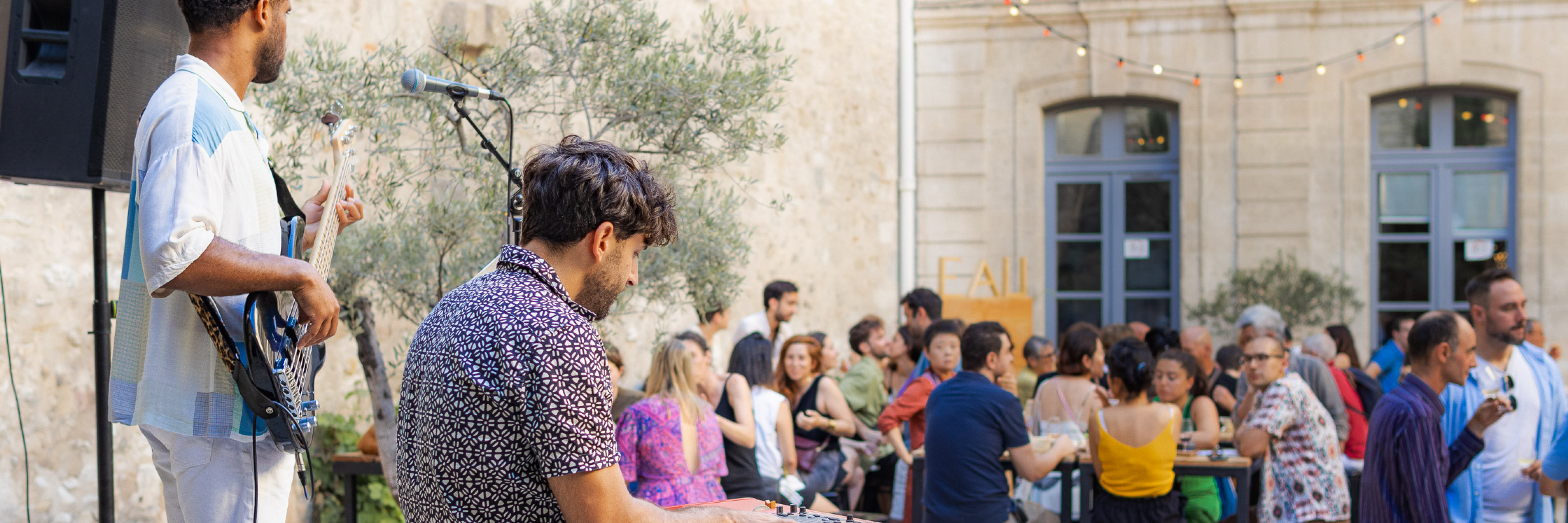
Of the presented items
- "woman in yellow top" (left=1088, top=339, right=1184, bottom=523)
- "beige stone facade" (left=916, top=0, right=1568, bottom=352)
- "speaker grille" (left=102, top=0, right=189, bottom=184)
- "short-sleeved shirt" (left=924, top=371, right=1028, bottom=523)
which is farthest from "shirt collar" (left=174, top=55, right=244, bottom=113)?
"beige stone facade" (left=916, top=0, right=1568, bottom=352)

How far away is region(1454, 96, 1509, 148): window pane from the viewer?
11.3 metres

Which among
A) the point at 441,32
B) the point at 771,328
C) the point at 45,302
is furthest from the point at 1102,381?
the point at 45,302

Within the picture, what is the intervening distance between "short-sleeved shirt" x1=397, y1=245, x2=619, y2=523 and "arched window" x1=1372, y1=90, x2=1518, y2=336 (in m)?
11.6

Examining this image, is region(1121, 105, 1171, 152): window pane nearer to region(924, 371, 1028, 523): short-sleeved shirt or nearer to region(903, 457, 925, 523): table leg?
region(903, 457, 925, 523): table leg

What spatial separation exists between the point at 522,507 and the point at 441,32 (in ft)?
11.2

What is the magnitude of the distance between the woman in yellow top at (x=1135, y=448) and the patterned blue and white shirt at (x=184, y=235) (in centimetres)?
345

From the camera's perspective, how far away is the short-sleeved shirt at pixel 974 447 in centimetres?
448

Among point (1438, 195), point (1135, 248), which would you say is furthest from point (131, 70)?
point (1438, 195)

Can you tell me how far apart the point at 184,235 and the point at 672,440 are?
2.72 metres

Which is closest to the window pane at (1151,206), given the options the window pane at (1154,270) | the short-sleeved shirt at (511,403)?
the window pane at (1154,270)

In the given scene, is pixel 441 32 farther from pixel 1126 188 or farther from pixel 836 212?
pixel 1126 188

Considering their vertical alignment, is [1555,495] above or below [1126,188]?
below

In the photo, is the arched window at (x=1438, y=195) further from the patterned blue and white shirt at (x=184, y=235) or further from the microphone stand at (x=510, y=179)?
the patterned blue and white shirt at (x=184, y=235)

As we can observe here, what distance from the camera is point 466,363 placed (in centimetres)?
151
